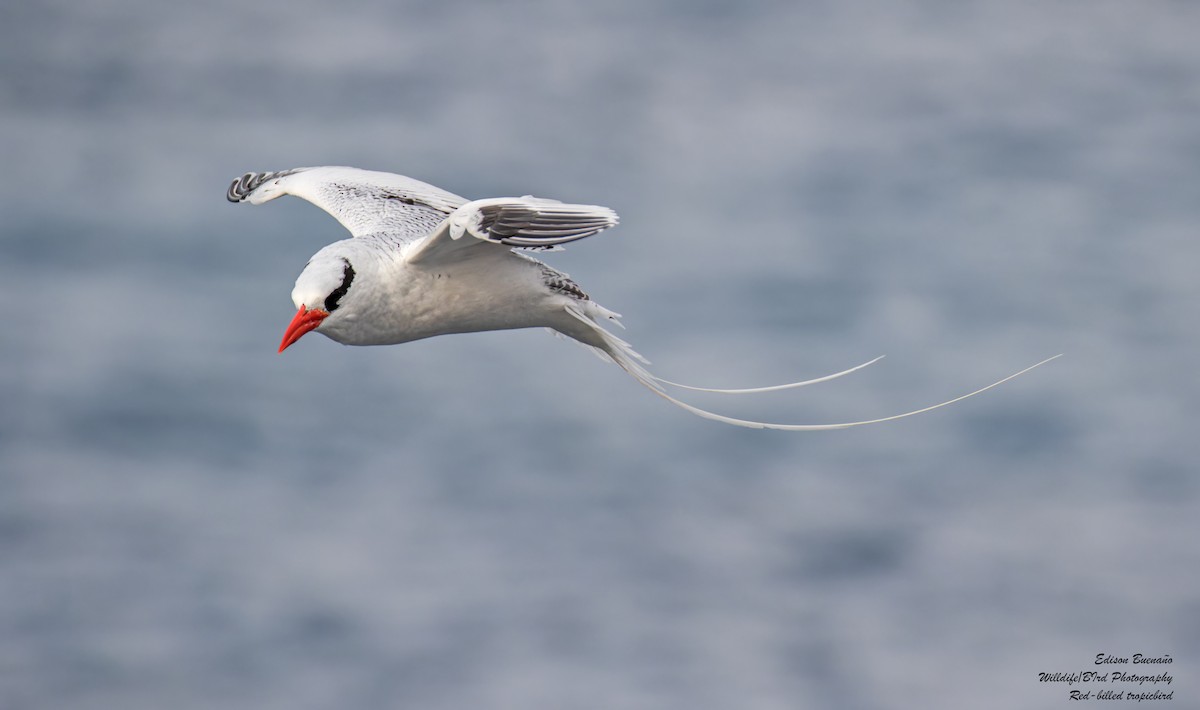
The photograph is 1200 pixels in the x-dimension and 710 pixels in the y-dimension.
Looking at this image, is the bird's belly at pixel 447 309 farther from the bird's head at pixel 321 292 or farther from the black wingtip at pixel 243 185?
the black wingtip at pixel 243 185

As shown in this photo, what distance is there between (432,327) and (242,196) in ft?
18.2

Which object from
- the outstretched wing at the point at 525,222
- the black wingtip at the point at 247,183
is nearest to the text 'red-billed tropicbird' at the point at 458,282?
the outstretched wing at the point at 525,222

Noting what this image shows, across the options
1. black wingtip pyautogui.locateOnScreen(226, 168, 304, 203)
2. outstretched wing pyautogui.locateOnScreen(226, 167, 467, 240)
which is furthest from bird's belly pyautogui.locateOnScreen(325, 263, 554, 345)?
black wingtip pyautogui.locateOnScreen(226, 168, 304, 203)

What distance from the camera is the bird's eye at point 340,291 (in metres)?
13.9

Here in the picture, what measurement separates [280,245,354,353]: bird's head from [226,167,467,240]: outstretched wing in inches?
69.9

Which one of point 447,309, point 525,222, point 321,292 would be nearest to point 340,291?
point 321,292

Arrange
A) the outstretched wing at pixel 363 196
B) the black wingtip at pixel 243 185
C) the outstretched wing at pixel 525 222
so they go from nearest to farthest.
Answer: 1. the outstretched wing at pixel 525 222
2. the outstretched wing at pixel 363 196
3. the black wingtip at pixel 243 185

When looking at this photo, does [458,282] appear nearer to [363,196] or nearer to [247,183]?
[363,196]

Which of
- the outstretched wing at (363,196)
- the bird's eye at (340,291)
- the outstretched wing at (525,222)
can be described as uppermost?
Answer: the outstretched wing at (363,196)

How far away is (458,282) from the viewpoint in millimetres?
14844

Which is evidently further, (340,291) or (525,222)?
(340,291)

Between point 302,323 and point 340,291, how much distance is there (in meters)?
0.47

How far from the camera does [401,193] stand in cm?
1795

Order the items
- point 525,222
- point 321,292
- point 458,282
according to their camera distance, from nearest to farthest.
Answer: point 525,222 < point 321,292 < point 458,282
